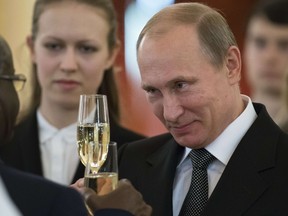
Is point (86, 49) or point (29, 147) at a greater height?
point (86, 49)

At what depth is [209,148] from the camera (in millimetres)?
2004

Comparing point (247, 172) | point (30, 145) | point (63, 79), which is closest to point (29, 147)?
point (30, 145)

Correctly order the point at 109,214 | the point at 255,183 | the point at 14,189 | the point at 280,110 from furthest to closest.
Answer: the point at 280,110, the point at 255,183, the point at 109,214, the point at 14,189

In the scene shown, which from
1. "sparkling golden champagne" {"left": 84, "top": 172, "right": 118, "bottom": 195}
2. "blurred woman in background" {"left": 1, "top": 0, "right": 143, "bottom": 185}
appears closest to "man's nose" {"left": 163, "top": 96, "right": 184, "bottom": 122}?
"sparkling golden champagne" {"left": 84, "top": 172, "right": 118, "bottom": 195}

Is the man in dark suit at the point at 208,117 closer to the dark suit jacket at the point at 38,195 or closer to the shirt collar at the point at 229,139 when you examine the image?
the shirt collar at the point at 229,139

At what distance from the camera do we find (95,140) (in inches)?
74.8

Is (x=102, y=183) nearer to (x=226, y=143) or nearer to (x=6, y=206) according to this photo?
(x=226, y=143)

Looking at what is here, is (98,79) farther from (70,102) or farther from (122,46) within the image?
(122,46)

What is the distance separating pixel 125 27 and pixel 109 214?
2.29m

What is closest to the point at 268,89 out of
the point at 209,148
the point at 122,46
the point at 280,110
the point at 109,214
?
the point at 280,110

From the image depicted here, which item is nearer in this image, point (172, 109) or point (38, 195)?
point (38, 195)

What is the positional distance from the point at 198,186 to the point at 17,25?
225 centimetres

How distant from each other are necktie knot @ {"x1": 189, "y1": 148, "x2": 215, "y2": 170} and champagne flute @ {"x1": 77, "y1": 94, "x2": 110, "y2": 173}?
24cm

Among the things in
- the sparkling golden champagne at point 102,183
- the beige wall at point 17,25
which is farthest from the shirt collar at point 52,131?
the sparkling golden champagne at point 102,183
